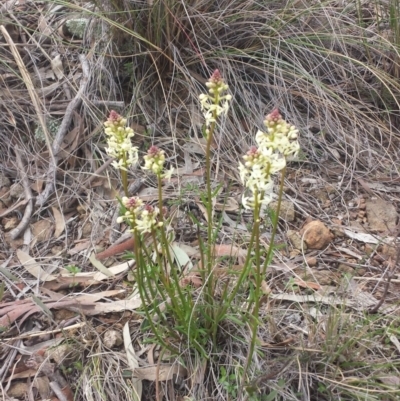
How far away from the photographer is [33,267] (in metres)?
2.27

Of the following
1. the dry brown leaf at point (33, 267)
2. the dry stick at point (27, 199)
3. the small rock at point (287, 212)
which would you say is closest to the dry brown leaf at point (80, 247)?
the dry brown leaf at point (33, 267)

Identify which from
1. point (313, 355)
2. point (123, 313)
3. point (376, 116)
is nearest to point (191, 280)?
point (123, 313)

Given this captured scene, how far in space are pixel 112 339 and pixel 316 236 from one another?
977 millimetres

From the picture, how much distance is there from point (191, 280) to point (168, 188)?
65 cm

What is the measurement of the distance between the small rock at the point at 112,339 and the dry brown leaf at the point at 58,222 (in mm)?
657

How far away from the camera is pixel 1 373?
190 centimetres

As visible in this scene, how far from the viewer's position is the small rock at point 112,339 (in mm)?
1922

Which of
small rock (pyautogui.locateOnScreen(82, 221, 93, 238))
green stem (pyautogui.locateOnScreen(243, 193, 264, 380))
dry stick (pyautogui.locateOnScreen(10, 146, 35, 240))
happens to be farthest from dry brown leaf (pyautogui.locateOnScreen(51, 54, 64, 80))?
green stem (pyautogui.locateOnScreen(243, 193, 264, 380))

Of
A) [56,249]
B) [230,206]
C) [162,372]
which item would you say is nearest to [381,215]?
[230,206]

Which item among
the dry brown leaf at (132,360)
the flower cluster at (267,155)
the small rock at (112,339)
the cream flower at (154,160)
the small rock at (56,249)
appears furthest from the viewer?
the small rock at (56,249)

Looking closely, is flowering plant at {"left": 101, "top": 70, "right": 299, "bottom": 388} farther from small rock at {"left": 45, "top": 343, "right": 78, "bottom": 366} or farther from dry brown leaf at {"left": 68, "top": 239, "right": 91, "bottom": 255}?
dry brown leaf at {"left": 68, "top": 239, "right": 91, "bottom": 255}

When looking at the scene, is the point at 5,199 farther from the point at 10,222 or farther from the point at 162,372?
the point at 162,372

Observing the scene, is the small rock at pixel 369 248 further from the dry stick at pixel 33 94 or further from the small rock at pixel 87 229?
the dry stick at pixel 33 94

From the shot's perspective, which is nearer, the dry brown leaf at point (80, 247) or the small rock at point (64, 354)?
the small rock at point (64, 354)
